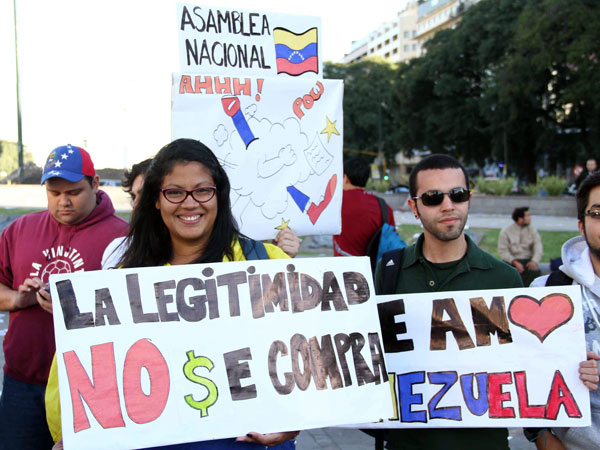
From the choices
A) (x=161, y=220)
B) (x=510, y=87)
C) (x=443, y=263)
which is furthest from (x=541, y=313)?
(x=510, y=87)

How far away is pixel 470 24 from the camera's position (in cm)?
3462

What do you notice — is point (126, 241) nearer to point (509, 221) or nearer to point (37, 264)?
point (37, 264)

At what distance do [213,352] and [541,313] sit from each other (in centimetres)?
131

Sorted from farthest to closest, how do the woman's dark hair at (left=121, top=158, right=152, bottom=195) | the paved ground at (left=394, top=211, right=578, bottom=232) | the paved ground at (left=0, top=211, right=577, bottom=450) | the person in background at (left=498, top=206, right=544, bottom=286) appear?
the paved ground at (left=394, top=211, right=578, bottom=232) < the person in background at (left=498, top=206, right=544, bottom=286) < the paved ground at (left=0, top=211, right=577, bottom=450) < the woman's dark hair at (left=121, top=158, right=152, bottom=195)

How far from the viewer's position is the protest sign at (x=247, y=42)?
3516 millimetres

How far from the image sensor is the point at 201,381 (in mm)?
2000

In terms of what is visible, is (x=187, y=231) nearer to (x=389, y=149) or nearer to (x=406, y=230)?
(x=406, y=230)

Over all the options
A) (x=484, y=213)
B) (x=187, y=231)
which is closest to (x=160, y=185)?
(x=187, y=231)

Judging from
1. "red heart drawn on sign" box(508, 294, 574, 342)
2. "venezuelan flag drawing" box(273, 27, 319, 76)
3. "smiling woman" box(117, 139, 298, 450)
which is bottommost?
"red heart drawn on sign" box(508, 294, 574, 342)

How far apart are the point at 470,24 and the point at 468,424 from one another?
35.9 meters

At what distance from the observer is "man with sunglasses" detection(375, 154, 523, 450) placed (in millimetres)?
2352

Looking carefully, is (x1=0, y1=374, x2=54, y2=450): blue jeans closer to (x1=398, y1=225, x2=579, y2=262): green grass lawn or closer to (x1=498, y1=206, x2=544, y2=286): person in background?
(x1=498, y1=206, x2=544, y2=286): person in background

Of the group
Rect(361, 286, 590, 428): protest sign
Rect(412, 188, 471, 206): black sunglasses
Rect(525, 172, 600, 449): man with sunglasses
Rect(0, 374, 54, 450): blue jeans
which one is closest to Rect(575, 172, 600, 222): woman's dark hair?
Rect(525, 172, 600, 449): man with sunglasses

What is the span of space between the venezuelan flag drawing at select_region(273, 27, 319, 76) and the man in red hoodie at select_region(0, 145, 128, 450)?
1.42 metres
